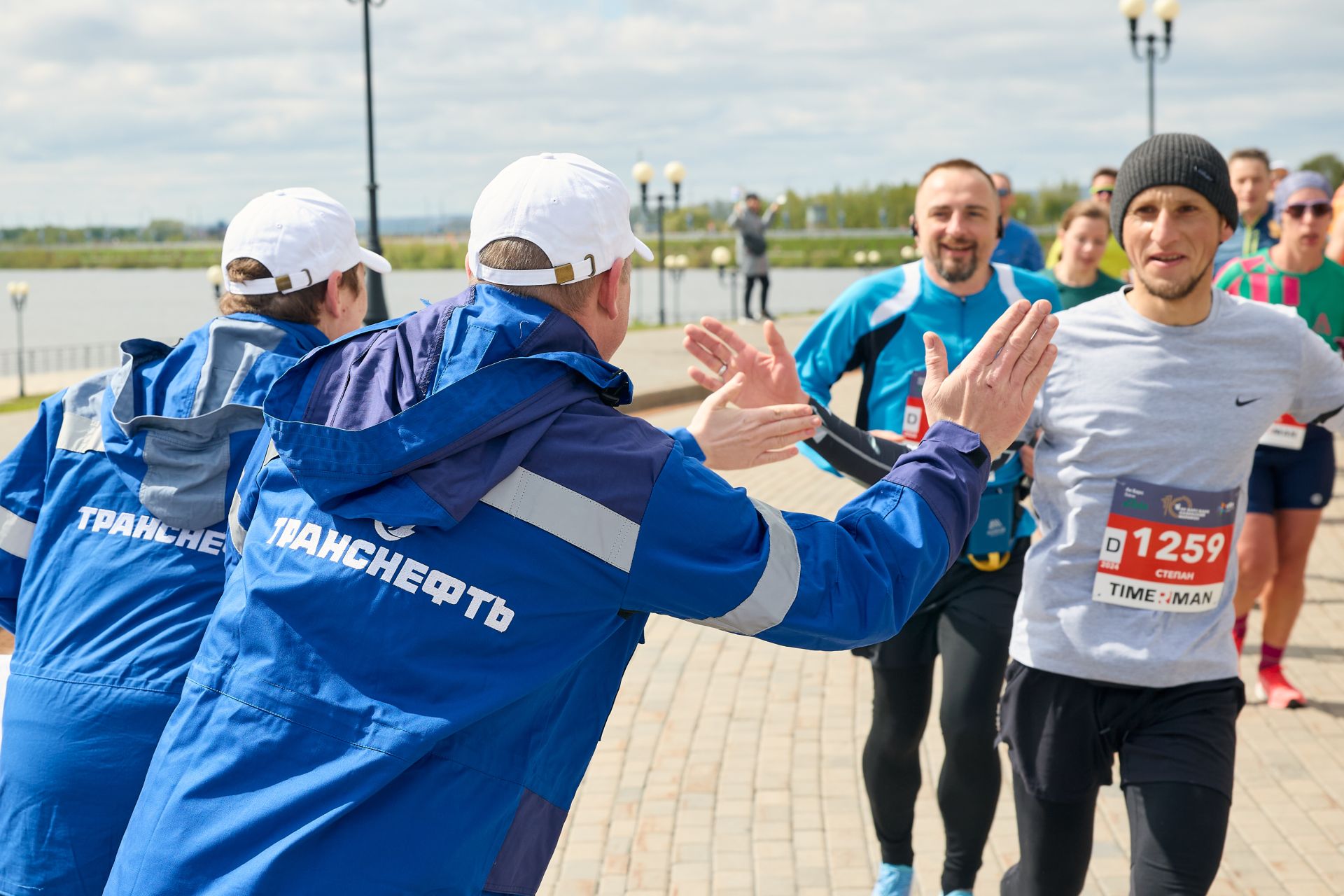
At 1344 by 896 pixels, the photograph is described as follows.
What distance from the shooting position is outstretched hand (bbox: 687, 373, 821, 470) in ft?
8.43

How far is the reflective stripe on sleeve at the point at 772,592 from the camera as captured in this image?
192 cm

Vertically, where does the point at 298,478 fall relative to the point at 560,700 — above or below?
above

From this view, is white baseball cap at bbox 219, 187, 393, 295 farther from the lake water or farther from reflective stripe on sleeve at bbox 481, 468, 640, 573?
the lake water

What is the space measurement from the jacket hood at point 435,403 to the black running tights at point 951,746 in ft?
7.62

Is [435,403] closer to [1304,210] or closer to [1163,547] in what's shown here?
[1163,547]

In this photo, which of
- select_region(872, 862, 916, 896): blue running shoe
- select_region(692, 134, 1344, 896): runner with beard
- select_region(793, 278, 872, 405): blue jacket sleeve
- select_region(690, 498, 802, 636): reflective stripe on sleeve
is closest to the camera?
select_region(690, 498, 802, 636): reflective stripe on sleeve

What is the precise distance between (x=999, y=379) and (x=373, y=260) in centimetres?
184

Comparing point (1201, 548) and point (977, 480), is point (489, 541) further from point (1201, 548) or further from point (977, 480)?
point (1201, 548)

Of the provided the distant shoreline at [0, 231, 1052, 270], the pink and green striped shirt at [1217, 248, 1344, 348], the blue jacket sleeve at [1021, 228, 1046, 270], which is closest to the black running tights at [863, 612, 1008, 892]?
the pink and green striped shirt at [1217, 248, 1344, 348]

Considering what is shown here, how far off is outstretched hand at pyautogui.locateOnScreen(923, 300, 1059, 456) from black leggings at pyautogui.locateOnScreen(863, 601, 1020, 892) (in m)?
1.73

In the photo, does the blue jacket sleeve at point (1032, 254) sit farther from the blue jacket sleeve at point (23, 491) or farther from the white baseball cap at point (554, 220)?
the white baseball cap at point (554, 220)

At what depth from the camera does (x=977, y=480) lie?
7.18ft

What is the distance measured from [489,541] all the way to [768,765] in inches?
145

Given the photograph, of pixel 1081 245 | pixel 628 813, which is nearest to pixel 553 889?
pixel 628 813
